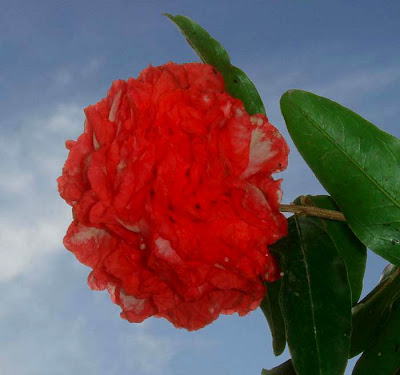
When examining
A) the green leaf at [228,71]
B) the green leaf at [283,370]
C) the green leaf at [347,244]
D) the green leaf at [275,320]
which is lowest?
the green leaf at [283,370]

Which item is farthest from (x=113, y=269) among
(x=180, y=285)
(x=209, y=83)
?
(x=209, y=83)

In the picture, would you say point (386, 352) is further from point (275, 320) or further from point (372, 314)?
point (275, 320)

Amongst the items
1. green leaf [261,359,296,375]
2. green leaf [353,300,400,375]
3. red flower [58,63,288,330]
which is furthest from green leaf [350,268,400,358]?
red flower [58,63,288,330]

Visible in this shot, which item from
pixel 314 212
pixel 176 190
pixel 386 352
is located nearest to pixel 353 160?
pixel 314 212

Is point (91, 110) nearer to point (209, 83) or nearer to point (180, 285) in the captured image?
A: point (209, 83)

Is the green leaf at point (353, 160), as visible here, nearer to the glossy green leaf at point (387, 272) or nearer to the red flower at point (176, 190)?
the red flower at point (176, 190)

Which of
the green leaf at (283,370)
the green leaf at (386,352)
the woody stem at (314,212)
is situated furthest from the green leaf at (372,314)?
the woody stem at (314,212)
